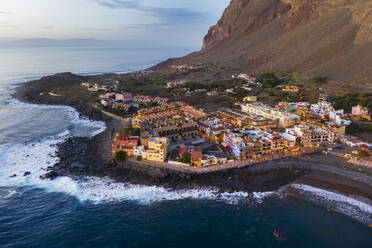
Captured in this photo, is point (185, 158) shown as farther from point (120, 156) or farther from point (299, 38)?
point (299, 38)

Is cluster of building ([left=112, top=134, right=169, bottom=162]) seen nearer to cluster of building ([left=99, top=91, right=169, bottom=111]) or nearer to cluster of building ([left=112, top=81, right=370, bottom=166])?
cluster of building ([left=112, top=81, right=370, bottom=166])

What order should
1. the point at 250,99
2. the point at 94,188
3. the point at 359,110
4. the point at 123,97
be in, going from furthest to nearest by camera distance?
the point at 123,97 < the point at 250,99 < the point at 359,110 < the point at 94,188

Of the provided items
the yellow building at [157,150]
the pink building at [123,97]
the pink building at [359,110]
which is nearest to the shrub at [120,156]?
the yellow building at [157,150]

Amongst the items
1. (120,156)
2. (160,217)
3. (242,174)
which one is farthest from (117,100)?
(160,217)

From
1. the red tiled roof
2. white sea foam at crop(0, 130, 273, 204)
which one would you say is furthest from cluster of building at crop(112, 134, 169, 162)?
white sea foam at crop(0, 130, 273, 204)

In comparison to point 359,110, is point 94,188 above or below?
below

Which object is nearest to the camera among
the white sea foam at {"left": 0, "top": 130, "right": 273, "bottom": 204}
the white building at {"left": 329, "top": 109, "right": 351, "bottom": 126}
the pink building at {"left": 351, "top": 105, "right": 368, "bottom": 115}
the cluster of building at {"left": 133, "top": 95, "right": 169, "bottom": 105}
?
the white sea foam at {"left": 0, "top": 130, "right": 273, "bottom": 204}

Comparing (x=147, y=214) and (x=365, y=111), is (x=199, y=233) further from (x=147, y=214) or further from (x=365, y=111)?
(x=365, y=111)

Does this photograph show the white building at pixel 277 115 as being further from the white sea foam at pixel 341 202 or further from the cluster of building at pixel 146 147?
the cluster of building at pixel 146 147
